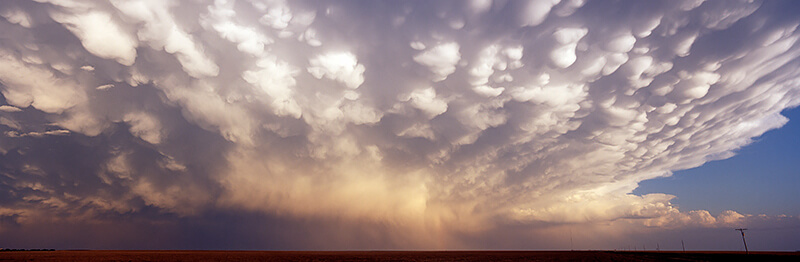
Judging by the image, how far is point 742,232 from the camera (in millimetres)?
151625

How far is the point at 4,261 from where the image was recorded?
101 metres

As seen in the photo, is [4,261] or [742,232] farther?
[742,232]

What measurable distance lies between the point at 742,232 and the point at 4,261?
801ft
